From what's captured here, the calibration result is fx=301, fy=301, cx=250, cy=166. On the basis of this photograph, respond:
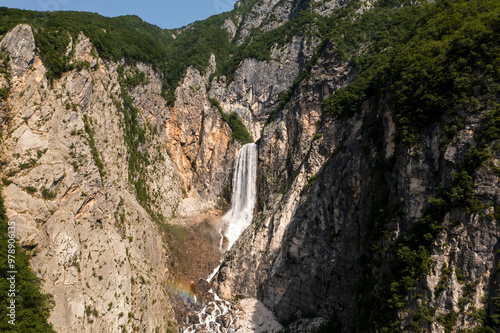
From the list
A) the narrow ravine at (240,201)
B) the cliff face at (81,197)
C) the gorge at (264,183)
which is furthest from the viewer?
the narrow ravine at (240,201)

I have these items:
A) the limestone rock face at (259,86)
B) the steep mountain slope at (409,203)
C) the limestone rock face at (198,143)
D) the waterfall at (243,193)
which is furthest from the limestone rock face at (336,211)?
the limestone rock face at (259,86)

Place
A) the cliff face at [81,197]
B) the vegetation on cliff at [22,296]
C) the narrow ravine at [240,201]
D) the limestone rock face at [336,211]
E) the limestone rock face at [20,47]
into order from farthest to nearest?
the narrow ravine at [240,201]
the limestone rock face at [20,47]
the cliff face at [81,197]
the vegetation on cliff at [22,296]
the limestone rock face at [336,211]

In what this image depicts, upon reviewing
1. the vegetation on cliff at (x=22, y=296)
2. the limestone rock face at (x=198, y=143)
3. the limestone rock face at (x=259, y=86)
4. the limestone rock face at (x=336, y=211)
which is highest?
the limestone rock face at (x=259, y=86)

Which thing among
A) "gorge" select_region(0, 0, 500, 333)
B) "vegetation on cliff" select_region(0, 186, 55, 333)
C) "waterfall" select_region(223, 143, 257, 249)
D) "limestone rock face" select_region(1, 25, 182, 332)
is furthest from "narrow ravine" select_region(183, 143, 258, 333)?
"vegetation on cliff" select_region(0, 186, 55, 333)

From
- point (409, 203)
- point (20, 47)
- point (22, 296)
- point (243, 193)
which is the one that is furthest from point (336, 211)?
point (20, 47)

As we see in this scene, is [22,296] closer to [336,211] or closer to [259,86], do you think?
[336,211]

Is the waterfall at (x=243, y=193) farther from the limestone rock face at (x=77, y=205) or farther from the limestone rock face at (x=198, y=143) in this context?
the limestone rock face at (x=77, y=205)
